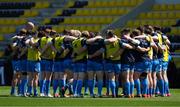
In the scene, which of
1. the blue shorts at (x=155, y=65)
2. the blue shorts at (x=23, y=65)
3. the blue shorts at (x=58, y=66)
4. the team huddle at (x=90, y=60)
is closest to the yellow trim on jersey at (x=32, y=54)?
the team huddle at (x=90, y=60)

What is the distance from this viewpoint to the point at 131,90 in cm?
1970

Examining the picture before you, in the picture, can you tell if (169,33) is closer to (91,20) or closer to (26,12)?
(91,20)

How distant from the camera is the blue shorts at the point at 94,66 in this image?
19.6m

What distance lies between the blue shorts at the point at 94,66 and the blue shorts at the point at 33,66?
58.0 inches

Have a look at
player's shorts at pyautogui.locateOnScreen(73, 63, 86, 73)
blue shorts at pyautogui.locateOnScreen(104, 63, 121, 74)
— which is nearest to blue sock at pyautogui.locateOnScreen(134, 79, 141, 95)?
blue shorts at pyautogui.locateOnScreen(104, 63, 121, 74)

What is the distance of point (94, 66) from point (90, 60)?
20 centimetres

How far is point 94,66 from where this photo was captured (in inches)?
774

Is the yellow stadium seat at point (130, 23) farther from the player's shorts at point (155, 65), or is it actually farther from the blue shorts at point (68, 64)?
the blue shorts at point (68, 64)

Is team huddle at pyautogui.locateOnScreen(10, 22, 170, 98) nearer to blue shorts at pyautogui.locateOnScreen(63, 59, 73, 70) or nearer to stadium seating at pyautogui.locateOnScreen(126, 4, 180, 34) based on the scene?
blue shorts at pyautogui.locateOnScreen(63, 59, 73, 70)

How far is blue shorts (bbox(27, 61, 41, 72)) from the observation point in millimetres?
20078

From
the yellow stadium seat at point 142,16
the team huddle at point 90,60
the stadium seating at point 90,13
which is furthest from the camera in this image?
the stadium seating at point 90,13

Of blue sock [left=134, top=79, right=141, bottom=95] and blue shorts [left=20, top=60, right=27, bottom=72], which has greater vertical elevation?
blue shorts [left=20, top=60, right=27, bottom=72]

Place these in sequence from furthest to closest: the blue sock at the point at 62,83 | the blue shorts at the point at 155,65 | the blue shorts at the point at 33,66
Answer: the blue shorts at the point at 155,65
the blue shorts at the point at 33,66
the blue sock at the point at 62,83

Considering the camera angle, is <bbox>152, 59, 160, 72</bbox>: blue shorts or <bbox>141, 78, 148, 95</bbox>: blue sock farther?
<bbox>152, 59, 160, 72</bbox>: blue shorts
